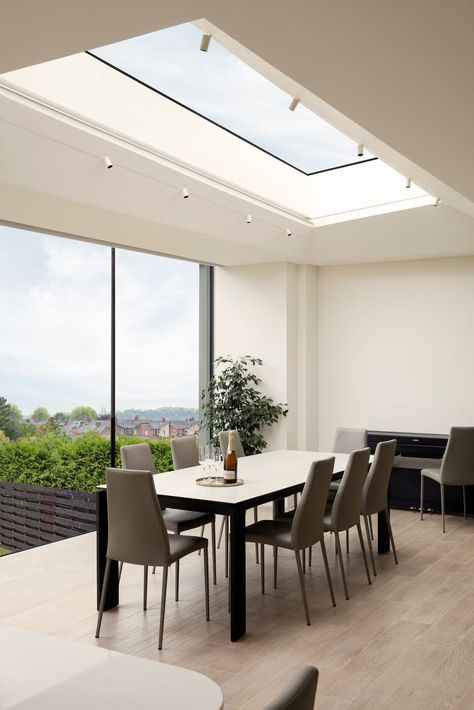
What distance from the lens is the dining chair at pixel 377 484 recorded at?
5418 millimetres

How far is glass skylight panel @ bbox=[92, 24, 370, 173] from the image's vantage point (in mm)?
4809

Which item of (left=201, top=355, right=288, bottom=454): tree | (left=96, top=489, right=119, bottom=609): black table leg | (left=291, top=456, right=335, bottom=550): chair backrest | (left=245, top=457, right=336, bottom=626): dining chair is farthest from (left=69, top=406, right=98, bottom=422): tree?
(left=291, top=456, right=335, bottom=550): chair backrest

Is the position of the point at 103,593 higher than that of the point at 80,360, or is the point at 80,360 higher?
the point at 80,360

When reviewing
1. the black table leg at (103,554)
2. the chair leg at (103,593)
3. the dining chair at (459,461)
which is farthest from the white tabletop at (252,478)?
the dining chair at (459,461)

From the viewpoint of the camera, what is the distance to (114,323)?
7.28 metres

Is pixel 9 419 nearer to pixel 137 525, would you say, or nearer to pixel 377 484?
pixel 137 525

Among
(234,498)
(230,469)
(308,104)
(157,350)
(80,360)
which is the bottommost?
(234,498)

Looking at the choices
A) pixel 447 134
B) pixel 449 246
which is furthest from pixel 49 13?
pixel 449 246

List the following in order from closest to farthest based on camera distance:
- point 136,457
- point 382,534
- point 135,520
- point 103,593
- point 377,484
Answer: point 135,520, point 103,593, point 136,457, point 377,484, point 382,534

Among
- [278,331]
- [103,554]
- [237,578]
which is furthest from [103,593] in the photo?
[278,331]

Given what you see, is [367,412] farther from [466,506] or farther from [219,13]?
[219,13]

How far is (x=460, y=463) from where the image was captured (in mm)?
6930

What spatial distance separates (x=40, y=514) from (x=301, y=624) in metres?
3.06

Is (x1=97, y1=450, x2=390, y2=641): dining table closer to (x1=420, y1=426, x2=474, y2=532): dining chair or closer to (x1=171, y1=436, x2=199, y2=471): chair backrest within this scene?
(x1=171, y1=436, x2=199, y2=471): chair backrest
